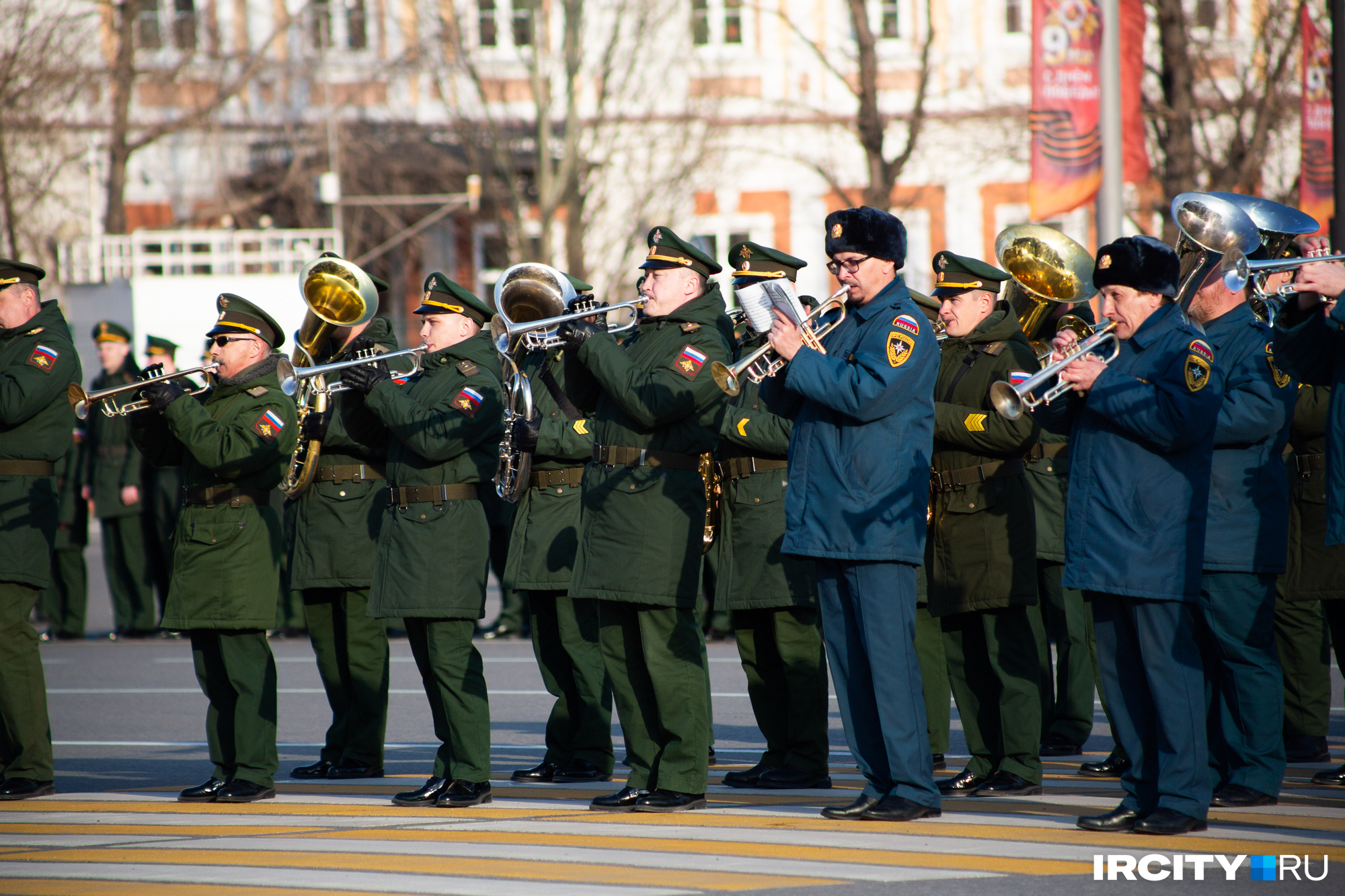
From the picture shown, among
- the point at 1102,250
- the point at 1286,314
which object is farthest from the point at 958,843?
the point at 1286,314

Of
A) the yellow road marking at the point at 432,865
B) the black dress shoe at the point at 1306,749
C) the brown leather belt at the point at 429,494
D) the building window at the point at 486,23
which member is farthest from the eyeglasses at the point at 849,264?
the building window at the point at 486,23

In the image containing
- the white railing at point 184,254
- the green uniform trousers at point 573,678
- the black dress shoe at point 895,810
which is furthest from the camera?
the white railing at point 184,254

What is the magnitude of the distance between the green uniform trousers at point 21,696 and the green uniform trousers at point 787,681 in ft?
10.6

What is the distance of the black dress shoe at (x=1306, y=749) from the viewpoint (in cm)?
789

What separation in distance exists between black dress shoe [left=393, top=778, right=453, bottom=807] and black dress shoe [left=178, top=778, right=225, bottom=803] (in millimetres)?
821

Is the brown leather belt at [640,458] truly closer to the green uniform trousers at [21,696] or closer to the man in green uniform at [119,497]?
the green uniform trousers at [21,696]

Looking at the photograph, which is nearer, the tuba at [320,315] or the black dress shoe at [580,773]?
the black dress shoe at [580,773]

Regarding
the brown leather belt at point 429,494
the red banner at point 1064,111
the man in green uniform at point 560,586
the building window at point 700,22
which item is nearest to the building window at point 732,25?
the building window at point 700,22

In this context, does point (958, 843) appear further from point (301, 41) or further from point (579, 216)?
point (301, 41)

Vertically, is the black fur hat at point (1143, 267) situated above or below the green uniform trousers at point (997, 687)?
above

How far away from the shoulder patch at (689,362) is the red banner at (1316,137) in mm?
7352

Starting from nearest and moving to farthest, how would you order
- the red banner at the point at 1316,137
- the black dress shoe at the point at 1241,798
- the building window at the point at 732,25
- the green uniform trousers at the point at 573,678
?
the black dress shoe at the point at 1241,798, the green uniform trousers at the point at 573,678, the red banner at the point at 1316,137, the building window at the point at 732,25

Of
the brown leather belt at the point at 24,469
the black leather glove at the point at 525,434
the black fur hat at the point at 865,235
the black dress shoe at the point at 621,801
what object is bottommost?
the black dress shoe at the point at 621,801

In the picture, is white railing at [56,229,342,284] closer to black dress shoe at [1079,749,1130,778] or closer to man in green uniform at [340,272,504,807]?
man in green uniform at [340,272,504,807]
